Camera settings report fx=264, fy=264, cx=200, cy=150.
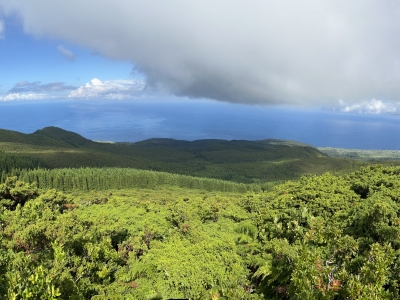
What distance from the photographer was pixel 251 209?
3728cm

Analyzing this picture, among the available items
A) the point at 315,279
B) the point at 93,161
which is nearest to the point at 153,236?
the point at 315,279

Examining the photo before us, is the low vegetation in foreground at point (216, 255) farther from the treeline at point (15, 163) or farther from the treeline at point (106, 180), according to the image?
the treeline at point (15, 163)

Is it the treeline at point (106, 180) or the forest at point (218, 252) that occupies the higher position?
the forest at point (218, 252)

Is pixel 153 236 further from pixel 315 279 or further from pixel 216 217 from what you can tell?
pixel 315 279

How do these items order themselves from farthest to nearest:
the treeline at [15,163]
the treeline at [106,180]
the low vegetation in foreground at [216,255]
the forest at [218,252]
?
the treeline at [15,163]
the treeline at [106,180]
the forest at [218,252]
the low vegetation in foreground at [216,255]

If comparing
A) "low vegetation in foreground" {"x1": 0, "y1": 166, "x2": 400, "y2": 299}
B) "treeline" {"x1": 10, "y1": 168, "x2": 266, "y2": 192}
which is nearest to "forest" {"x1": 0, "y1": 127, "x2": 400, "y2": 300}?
"low vegetation in foreground" {"x1": 0, "y1": 166, "x2": 400, "y2": 299}

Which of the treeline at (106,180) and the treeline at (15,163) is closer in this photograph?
the treeline at (106,180)

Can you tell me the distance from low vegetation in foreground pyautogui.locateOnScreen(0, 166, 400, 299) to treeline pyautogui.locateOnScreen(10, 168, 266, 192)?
6537 centimetres

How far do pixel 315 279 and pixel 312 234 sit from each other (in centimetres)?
925

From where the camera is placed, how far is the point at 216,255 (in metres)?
18.9

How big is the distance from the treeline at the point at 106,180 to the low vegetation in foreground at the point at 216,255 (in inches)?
2574

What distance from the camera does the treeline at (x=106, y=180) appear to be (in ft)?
293

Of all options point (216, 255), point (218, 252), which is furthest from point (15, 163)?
point (216, 255)

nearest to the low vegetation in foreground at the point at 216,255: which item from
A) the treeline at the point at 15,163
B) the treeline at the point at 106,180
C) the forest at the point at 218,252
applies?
the forest at the point at 218,252
